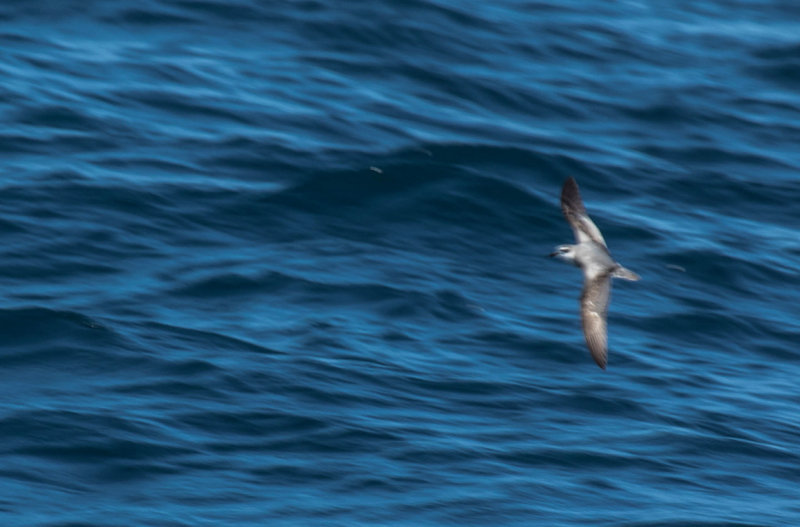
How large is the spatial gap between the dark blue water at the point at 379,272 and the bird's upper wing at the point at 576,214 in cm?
139

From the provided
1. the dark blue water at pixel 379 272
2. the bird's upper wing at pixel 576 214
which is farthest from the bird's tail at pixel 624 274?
the dark blue water at pixel 379 272

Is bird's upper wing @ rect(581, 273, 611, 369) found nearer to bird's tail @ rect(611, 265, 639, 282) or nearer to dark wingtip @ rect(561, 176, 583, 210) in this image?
bird's tail @ rect(611, 265, 639, 282)

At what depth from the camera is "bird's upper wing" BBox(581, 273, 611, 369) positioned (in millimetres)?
9383

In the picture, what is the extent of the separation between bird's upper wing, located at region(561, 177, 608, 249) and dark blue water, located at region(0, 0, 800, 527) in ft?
4.58

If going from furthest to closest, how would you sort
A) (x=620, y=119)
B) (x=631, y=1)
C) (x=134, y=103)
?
1. (x=631, y=1)
2. (x=620, y=119)
3. (x=134, y=103)

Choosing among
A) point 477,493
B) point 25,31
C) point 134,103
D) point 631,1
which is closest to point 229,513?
point 477,493

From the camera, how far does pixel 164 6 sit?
61.4 feet

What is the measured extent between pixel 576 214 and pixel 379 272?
263 centimetres

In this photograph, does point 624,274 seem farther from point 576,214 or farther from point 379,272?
point 379,272

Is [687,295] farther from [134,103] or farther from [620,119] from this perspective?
[134,103]

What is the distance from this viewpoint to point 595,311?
9.55 metres

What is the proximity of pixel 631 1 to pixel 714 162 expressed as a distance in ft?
23.4

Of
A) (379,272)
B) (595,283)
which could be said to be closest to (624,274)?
(595,283)

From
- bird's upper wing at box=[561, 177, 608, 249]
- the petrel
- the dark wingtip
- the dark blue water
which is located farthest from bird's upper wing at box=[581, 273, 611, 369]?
the dark blue water
